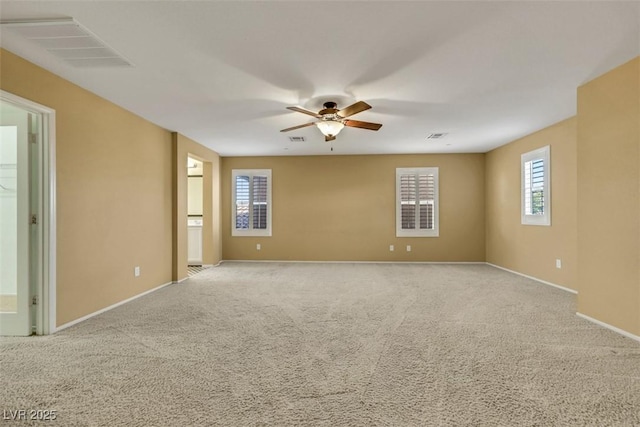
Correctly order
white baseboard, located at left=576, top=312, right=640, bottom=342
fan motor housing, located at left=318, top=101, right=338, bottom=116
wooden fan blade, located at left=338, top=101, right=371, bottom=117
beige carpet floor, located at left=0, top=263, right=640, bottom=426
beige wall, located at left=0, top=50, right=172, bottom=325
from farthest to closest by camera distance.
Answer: fan motor housing, located at left=318, top=101, right=338, bottom=116 → wooden fan blade, located at left=338, top=101, right=371, bottom=117 → beige wall, located at left=0, top=50, right=172, bottom=325 → white baseboard, located at left=576, top=312, right=640, bottom=342 → beige carpet floor, located at left=0, top=263, right=640, bottom=426

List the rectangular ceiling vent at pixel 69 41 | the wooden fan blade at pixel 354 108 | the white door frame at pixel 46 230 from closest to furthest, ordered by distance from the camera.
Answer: the rectangular ceiling vent at pixel 69 41 < the white door frame at pixel 46 230 < the wooden fan blade at pixel 354 108

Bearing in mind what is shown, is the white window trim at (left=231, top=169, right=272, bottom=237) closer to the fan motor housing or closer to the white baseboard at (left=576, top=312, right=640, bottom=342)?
the fan motor housing

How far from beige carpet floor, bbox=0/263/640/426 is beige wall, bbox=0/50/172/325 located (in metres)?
0.45

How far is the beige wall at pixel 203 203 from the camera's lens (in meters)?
5.36

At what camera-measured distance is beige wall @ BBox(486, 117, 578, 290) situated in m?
4.64

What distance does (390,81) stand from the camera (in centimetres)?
325

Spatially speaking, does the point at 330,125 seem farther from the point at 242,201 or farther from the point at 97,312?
the point at 242,201

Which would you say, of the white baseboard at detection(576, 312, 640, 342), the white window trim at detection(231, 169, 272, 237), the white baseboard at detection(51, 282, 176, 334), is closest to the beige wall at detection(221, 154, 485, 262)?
the white window trim at detection(231, 169, 272, 237)

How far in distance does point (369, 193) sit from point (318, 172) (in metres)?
1.32

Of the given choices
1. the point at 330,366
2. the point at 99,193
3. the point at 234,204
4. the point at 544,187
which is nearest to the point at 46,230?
the point at 99,193

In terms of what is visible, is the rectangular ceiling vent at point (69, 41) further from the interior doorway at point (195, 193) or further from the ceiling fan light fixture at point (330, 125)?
the interior doorway at point (195, 193)

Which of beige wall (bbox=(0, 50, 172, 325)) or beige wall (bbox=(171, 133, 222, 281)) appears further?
→ beige wall (bbox=(171, 133, 222, 281))

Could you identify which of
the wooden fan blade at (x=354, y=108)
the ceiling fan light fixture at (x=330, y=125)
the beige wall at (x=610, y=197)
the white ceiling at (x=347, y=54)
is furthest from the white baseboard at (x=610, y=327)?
the ceiling fan light fixture at (x=330, y=125)

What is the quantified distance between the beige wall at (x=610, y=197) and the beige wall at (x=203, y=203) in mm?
5635
